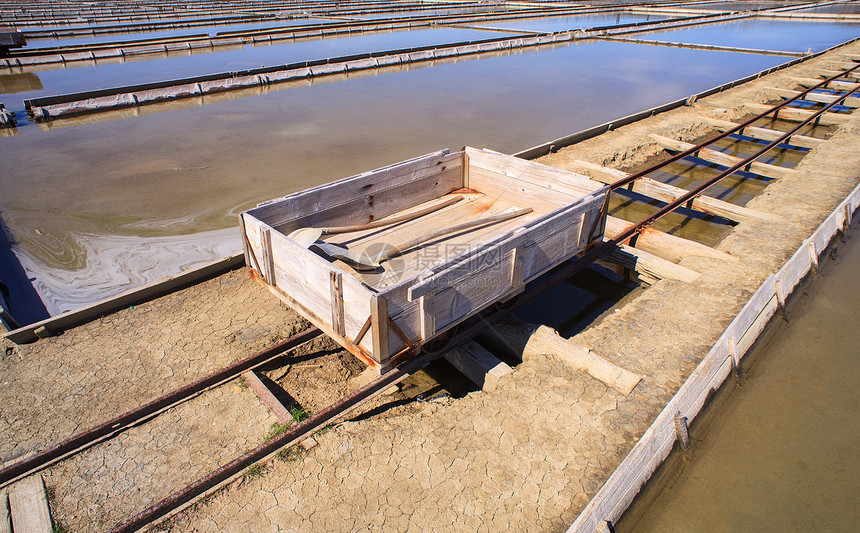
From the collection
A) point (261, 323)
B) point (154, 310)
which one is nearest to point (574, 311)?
point (261, 323)

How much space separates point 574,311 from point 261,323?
4066 millimetres

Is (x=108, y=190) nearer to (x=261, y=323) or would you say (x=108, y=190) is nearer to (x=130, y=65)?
(x=261, y=323)

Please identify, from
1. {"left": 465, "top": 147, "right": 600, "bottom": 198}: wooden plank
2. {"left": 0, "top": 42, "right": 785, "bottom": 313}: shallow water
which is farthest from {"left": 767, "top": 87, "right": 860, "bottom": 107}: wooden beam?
{"left": 465, "top": 147, "right": 600, "bottom": 198}: wooden plank

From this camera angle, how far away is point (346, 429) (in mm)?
4246

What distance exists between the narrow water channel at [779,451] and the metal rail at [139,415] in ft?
11.5

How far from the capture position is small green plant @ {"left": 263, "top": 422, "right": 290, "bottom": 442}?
14.1 feet

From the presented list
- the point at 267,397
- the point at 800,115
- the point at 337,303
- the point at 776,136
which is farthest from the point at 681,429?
the point at 800,115

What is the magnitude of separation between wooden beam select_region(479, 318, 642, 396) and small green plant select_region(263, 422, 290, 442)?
2277 mm

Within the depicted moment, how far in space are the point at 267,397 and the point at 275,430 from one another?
14.5 inches

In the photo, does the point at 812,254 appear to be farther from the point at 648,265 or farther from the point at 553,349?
the point at 553,349

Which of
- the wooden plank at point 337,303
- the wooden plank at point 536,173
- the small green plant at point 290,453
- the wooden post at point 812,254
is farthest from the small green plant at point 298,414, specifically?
the wooden post at point 812,254

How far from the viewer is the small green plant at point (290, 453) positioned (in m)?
3.95

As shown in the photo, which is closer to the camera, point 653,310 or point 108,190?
point 653,310

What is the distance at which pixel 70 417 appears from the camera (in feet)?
14.5
